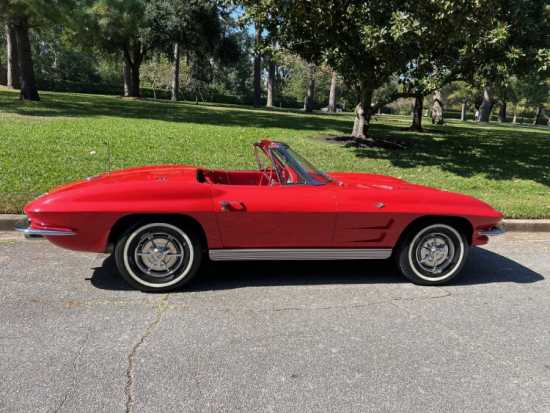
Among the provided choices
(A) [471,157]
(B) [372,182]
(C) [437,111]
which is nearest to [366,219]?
(B) [372,182]

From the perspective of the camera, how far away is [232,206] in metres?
3.88

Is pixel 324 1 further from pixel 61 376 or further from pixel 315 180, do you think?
pixel 61 376

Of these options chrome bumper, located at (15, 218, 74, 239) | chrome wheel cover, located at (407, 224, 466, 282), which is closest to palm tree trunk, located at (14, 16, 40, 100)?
chrome bumper, located at (15, 218, 74, 239)

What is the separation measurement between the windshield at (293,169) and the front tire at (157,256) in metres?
1.02

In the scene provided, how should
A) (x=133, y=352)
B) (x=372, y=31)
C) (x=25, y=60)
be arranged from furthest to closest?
(x=25, y=60), (x=372, y=31), (x=133, y=352)

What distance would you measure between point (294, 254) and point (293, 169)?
0.78m

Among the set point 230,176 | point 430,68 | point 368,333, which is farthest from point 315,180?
point 430,68

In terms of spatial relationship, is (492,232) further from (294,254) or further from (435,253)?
(294,254)

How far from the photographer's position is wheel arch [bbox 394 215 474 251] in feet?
14.1

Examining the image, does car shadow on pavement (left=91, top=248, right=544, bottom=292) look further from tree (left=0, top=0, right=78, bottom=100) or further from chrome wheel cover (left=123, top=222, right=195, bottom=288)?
tree (left=0, top=0, right=78, bottom=100)

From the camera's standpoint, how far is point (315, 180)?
423cm

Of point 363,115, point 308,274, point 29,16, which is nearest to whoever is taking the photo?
point 308,274

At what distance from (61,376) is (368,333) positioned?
6.72ft

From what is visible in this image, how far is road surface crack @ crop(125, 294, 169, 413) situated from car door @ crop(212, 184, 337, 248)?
731 millimetres
